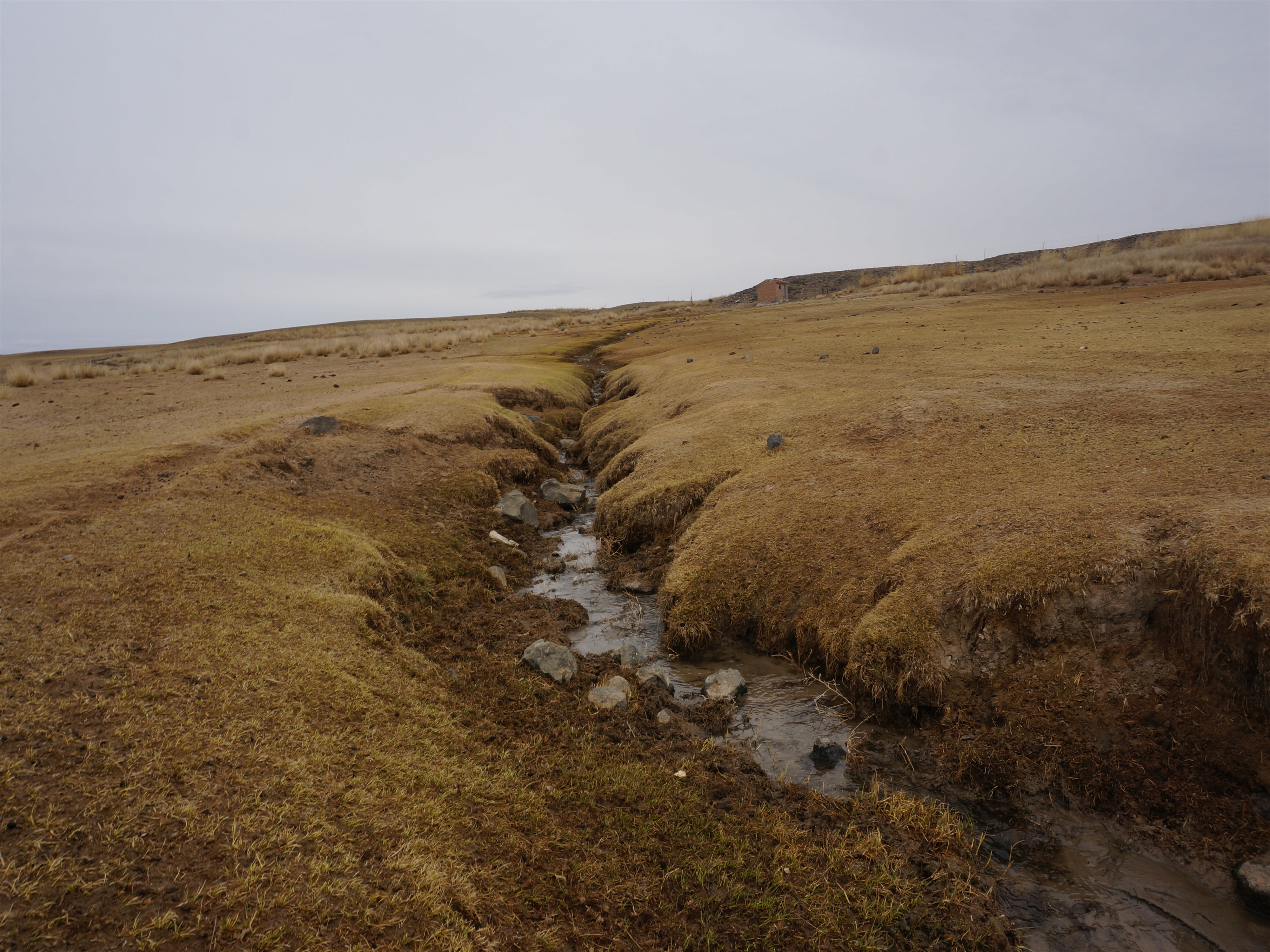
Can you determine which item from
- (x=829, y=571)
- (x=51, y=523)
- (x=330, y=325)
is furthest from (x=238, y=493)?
(x=330, y=325)

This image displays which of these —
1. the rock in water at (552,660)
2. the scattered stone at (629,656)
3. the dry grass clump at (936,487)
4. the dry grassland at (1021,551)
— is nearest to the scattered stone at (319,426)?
the dry grass clump at (936,487)

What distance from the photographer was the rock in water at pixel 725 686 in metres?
8.86

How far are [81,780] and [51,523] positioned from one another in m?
7.13

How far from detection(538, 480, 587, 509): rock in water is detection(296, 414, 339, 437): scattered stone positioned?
623 centimetres

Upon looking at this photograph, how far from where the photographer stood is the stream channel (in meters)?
5.36

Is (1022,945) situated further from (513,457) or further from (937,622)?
(513,457)

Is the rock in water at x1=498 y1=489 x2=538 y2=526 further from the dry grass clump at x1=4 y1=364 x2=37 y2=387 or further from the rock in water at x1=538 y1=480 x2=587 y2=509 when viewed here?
the dry grass clump at x1=4 y1=364 x2=37 y2=387

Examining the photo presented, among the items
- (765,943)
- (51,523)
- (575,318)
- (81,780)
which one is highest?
(575,318)

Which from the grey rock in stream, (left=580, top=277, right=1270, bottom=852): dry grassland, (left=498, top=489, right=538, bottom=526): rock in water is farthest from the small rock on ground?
the grey rock in stream

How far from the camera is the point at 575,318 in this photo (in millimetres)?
105688

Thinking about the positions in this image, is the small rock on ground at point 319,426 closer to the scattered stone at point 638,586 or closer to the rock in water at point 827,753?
the scattered stone at point 638,586

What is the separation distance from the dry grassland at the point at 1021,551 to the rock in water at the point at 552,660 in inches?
84.3

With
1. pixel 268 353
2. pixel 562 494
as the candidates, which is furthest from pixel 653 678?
pixel 268 353

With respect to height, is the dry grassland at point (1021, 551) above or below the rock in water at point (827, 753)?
above
